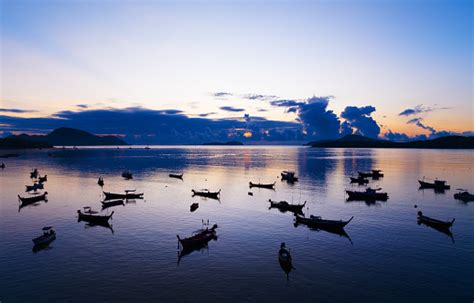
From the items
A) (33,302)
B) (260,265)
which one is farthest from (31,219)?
(260,265)

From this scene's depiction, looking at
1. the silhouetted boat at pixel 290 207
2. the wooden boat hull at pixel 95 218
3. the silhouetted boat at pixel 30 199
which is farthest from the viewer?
the silhouetted boat at pixel 30 199

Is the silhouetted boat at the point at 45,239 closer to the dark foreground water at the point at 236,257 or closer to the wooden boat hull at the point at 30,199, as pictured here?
the dark foreground water at the point at 236,257

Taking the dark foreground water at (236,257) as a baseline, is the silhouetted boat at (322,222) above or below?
above

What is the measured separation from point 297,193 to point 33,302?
77.0 metres

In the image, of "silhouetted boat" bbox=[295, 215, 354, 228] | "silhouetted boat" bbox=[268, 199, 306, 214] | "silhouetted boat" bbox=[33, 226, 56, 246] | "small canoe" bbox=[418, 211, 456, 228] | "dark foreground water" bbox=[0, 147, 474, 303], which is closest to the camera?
"dark foreground water" bbox=[0, 147, 474, 303]

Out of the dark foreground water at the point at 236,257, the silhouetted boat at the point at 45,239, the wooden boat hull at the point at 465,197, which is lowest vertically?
the dark foreground water at the point at 236,257

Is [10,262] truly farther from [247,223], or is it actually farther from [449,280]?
[449,280]

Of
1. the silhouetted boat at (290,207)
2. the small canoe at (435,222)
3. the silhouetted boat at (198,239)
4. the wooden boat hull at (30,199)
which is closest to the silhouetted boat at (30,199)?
the wooden boat hull at (30,199)

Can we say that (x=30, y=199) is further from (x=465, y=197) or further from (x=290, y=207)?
(x=465, y=197)

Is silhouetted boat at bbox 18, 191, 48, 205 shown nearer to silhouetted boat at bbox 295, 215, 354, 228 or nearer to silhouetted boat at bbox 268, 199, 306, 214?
silhouetted boat at bbox 268, 199, 306, 214

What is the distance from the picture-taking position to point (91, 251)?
43.8 metres

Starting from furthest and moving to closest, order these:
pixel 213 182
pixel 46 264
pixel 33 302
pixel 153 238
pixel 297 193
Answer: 1. pixel 213 182
2. pixel 297 193
3. pixel 153 238
4. pixel 46 264
5. pixel 33 302

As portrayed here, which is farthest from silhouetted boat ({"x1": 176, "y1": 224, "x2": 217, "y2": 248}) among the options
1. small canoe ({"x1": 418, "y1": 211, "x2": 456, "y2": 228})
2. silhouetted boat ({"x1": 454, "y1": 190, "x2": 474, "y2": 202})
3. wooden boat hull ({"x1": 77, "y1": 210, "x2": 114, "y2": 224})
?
silhouetted boat ({"x1": 454, "y1": 190, "x2": 474, "y2": 202})

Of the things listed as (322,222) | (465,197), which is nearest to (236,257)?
(322,222)
